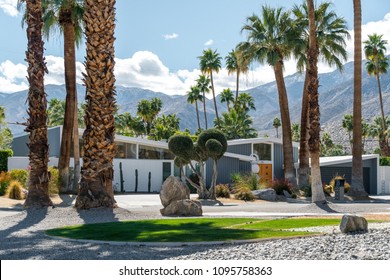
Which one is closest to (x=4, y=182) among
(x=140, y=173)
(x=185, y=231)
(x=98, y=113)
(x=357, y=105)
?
(x=140, y=173)

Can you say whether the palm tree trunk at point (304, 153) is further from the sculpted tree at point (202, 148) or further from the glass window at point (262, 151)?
the sculpted tree at point (202, 148)

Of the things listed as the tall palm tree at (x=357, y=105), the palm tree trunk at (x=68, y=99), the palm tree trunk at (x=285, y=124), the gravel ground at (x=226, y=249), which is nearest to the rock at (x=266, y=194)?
the tall palm tree at (x=357, y=105)

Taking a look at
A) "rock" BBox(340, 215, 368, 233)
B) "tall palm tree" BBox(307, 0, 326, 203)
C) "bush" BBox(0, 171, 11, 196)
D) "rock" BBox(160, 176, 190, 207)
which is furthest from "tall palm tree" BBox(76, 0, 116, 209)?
"bush" BBox(0, 171, 11, 196)

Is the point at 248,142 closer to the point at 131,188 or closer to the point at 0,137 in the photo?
the point at 131,188

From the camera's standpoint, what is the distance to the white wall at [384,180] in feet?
141

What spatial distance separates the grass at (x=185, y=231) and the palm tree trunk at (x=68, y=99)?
16.1 metres

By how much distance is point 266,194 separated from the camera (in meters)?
31.9

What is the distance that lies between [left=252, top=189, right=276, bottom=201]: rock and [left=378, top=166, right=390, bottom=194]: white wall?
559 inches

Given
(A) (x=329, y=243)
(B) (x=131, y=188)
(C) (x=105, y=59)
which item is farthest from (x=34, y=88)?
(B) (x=131, y=188)

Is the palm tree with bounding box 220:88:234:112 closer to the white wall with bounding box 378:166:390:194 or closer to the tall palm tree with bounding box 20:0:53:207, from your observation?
the white wall with bounding box 378:166:390:194

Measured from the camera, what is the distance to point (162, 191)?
826 inches

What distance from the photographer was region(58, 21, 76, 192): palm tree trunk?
1225 inches

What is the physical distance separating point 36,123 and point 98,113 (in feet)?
9.11

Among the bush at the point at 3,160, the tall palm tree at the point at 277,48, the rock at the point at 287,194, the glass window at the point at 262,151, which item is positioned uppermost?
the tall palm tree at the point at 277,48
